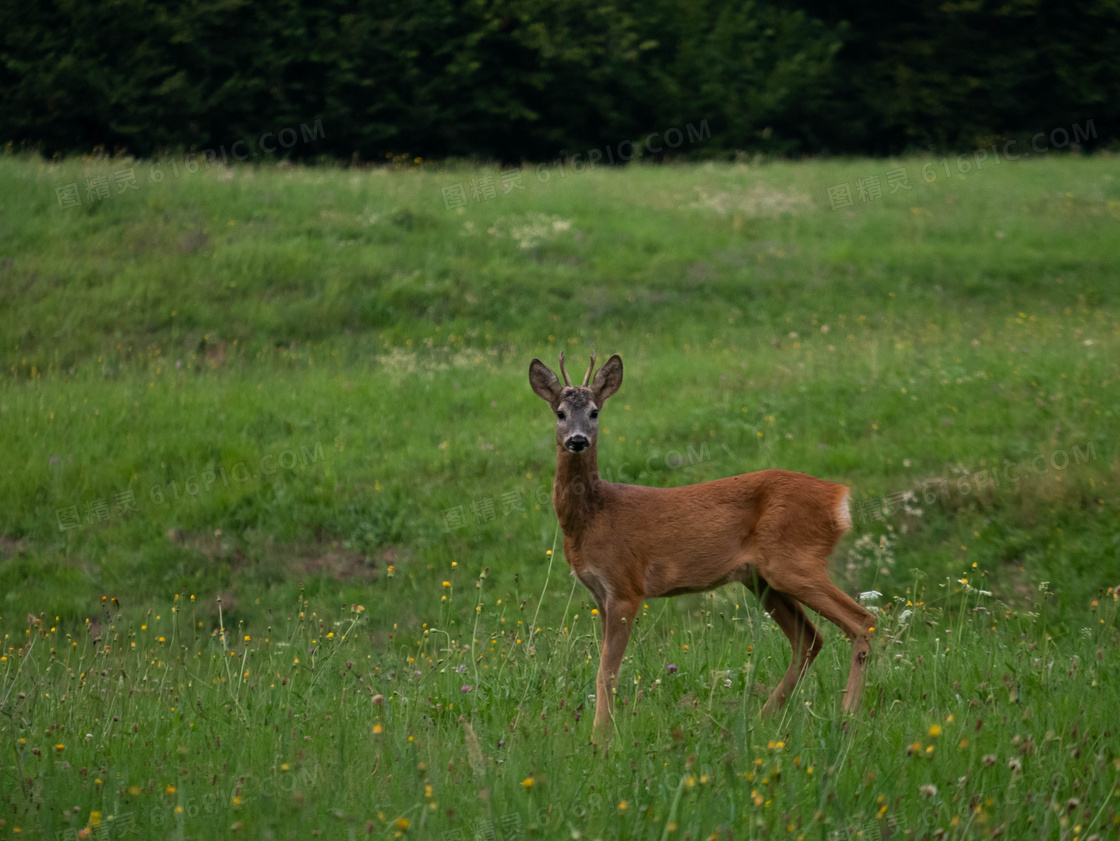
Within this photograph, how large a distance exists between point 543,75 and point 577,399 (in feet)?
96.2

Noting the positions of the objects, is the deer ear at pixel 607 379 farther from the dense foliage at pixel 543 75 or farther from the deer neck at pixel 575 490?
the dense foliage at pixel 543 75

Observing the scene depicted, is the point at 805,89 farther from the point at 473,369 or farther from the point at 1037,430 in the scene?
the point at 1037,430

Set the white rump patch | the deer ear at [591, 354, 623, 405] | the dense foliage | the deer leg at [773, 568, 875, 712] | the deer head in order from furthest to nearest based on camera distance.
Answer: the dense foliage < the deer ear at [591, 354, 623, 405] < the white rump patch < the deer head < the deer leg at [773, 568, 875, 712]

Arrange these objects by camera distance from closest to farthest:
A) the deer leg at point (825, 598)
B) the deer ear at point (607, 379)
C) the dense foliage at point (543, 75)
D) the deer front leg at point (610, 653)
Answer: the deer front leg at point (610, 653) → the deer leg at point (825, 598) → the deer ear at point (607, 379) → the dense foliage at point (543, 75)

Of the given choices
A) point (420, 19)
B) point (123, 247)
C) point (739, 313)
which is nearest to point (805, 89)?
point (420, 19)

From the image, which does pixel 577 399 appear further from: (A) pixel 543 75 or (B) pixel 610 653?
(A) pixel 543 75

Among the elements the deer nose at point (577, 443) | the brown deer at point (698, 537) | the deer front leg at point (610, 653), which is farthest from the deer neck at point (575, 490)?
the deer front leg at point (610, 653)

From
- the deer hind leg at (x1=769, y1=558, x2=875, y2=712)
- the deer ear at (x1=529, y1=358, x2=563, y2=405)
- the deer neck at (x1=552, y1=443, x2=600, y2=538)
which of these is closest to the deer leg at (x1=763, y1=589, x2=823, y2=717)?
the deer hind leg at (x1=769, y1=558, x2=875, y2=712)

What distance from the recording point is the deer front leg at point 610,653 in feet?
14.6

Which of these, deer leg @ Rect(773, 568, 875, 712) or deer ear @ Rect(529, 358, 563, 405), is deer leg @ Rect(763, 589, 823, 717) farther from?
deer ear @ Rect(529, 358, 563, 405)

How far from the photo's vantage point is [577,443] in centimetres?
505

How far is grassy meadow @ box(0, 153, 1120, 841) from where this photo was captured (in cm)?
367

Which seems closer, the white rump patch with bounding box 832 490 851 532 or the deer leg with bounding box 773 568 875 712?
the deer leg with bounding box 773 568 875 712

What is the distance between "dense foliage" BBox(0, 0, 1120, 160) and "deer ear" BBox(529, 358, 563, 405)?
1018 inches
